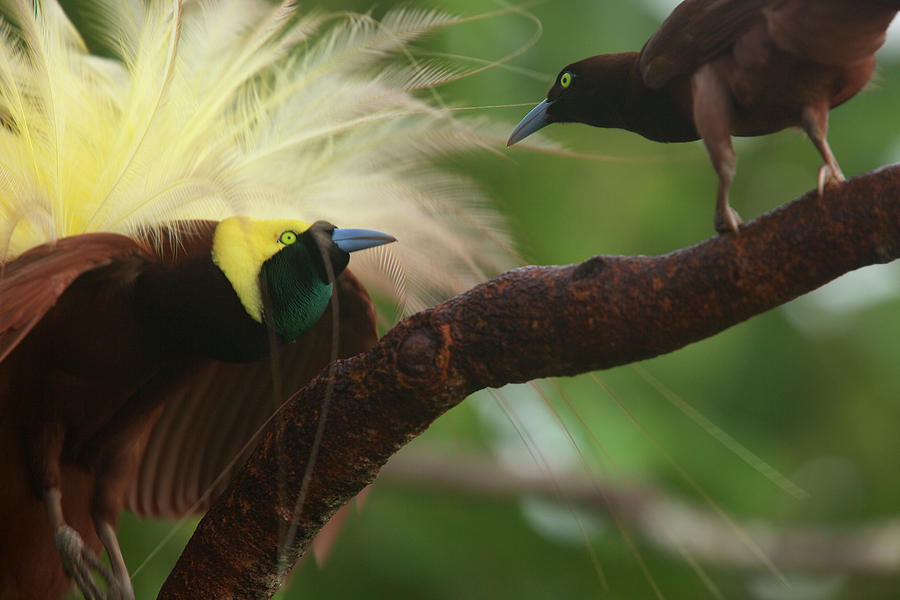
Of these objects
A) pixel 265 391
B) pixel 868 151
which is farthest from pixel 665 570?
pixel 265 391

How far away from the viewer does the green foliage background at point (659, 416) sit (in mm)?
2369

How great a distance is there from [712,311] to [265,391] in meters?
0.65

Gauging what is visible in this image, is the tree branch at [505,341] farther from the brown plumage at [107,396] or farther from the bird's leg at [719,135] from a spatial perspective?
the brown plumage at [107,396]

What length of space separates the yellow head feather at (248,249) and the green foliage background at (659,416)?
1.22m

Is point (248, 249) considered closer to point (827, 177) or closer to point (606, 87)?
point (606, 87)

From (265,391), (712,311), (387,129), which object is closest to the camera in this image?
(712,311)

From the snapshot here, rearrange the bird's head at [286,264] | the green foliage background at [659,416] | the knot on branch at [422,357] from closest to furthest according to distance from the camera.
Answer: the knot on branch at [422,357], the bird's head at [286,264], the green foliage background at [659,416]

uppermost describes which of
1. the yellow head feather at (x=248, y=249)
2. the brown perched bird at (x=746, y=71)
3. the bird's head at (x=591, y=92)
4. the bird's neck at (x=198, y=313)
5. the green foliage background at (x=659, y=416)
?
the brown perched bird at (x=746, y=71)

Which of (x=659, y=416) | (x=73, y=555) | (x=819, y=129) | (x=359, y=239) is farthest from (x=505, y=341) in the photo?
(x=659, y=416)

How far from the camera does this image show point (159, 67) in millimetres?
1091

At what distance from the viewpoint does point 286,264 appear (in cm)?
96

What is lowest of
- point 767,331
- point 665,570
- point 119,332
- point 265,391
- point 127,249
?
point 665,570

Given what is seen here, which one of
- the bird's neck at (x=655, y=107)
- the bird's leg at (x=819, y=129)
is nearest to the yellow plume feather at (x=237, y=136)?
the bird's neck at (x=655, y=107)

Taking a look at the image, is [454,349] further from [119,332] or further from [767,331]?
[767,331]
